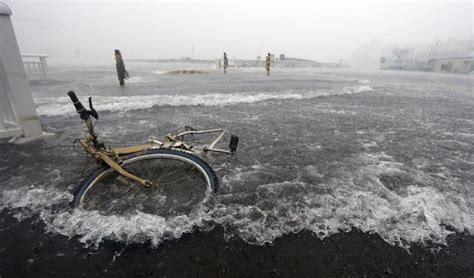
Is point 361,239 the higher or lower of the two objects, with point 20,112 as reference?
lower

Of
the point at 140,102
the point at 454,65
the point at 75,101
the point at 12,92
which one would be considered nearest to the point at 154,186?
the point at 75,101

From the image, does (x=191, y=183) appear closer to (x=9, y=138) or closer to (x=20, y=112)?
(x=20, y=112)

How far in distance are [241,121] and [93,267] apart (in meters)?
6.36

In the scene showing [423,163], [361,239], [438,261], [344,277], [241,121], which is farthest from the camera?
[241,121]

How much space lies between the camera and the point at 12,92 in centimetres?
558

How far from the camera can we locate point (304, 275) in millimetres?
2578

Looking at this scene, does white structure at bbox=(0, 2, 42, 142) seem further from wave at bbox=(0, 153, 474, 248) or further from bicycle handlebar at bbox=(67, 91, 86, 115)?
bicycle handlebar at bbox=(67, 91, 86, 115)

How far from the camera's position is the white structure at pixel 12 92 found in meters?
5.29

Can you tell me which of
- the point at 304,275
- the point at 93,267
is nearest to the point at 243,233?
the point at 304,275

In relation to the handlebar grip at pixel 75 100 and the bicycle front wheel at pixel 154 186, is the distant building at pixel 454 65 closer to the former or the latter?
the bicycle front wheel at pixel 154 186

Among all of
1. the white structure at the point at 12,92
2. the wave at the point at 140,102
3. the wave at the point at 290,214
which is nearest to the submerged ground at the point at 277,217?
the wave at the point at 290,214

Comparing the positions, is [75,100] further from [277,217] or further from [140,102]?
[140,102]

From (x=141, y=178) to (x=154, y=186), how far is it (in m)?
0.26

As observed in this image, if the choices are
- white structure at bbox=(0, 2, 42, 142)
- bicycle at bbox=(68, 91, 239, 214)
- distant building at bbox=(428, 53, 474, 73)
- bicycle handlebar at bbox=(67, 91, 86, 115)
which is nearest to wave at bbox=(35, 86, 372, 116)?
white structure at bbox=(0, 2, 42, 142)
